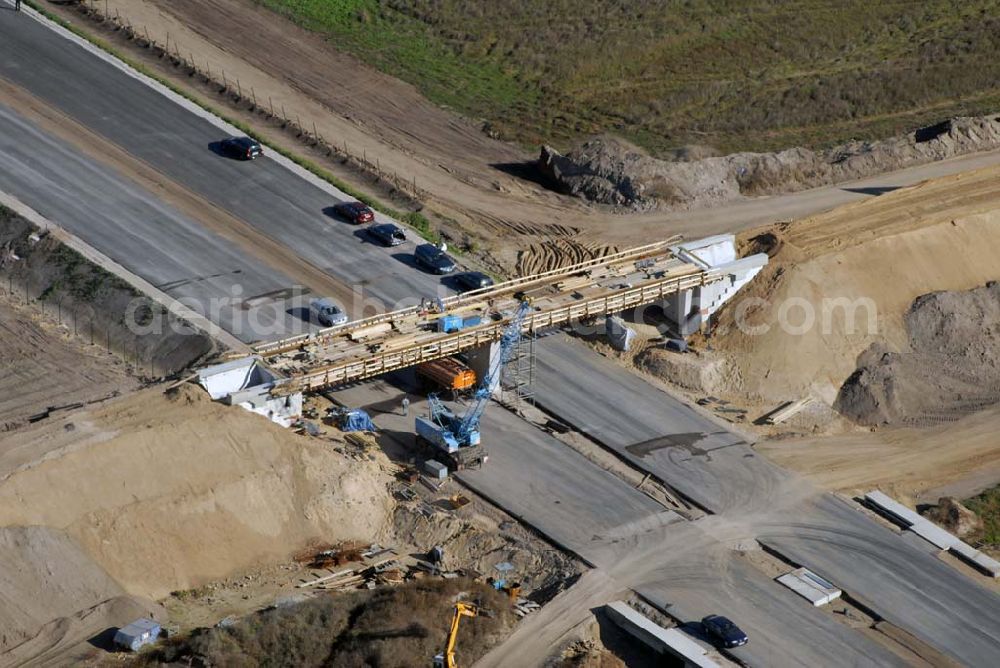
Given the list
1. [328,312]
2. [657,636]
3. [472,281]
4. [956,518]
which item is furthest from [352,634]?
[956,518]

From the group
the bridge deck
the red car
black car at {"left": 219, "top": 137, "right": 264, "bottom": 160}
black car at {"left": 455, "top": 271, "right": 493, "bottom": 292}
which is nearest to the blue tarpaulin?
the bridge deck

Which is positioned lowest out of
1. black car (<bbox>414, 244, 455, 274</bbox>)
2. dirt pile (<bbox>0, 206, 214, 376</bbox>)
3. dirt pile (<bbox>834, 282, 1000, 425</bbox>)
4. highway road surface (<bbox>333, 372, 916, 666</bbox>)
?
dirt pile (<bbox>0, 206, 214, 376</bbox>)

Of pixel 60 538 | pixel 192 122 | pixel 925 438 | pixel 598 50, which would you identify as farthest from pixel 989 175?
pixel 60 538

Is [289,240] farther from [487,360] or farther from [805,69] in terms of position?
[805,69]

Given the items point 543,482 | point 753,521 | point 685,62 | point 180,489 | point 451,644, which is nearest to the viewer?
point 451,644

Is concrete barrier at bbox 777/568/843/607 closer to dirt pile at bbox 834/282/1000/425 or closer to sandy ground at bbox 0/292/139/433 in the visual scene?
dirt pile at bbox 834/282/1000/425

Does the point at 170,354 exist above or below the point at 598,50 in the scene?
below

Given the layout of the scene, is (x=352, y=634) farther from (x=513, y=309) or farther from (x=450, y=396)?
(x=513, y=309)
